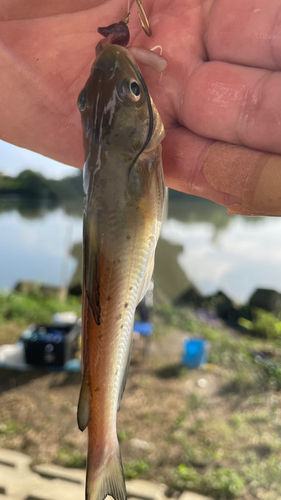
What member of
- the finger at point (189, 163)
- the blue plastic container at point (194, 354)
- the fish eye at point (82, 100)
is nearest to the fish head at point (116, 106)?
the fish eye at point (82, 100)

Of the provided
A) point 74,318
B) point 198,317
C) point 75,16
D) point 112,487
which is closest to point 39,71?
point 75,16

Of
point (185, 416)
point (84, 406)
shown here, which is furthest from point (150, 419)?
point (84, 406)

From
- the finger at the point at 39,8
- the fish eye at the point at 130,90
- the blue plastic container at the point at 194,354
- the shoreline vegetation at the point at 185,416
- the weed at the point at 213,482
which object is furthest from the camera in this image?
the blue plastic container at the point at 194,354

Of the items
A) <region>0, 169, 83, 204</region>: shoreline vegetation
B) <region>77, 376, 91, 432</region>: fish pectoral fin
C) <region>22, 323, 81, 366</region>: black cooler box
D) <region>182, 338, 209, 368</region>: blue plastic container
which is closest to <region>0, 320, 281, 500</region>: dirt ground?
<region>182, 338, 209, 368</region>: blue plastic container

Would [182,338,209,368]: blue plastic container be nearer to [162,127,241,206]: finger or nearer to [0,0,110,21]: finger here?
[162,127,241,206]: finger

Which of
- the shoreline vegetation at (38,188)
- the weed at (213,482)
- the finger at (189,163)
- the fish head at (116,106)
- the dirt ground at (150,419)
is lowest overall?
the dirt ground at (150,419)

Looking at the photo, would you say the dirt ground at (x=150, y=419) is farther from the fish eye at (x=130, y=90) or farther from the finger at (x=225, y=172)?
the fish eye at (x=130, y=90)

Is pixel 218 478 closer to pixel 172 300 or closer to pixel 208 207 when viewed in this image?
pixel 172 300
